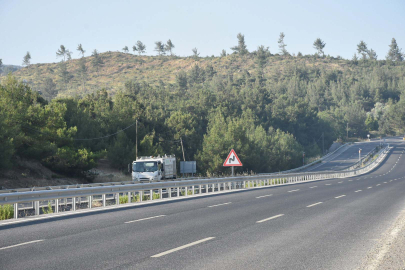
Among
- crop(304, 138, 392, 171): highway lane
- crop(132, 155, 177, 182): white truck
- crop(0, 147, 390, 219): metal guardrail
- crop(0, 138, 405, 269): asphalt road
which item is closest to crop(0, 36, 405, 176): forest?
crop(304, 138, 392, 171): highway lane

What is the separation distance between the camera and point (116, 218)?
45.8 feet

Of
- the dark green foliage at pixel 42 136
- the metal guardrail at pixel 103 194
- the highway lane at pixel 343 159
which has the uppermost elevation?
the dark green foliage at pixel 42 136

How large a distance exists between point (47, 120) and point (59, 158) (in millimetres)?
5122

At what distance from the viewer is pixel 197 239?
390 inches

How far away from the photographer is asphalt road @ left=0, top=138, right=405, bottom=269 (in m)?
7.64

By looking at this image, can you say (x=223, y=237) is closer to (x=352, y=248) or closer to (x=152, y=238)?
(x=152, y=238)

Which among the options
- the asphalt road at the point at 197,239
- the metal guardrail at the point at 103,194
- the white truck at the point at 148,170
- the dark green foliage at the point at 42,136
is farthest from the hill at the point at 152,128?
the asphalt road at the point at 197,239

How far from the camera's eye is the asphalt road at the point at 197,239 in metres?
7.64

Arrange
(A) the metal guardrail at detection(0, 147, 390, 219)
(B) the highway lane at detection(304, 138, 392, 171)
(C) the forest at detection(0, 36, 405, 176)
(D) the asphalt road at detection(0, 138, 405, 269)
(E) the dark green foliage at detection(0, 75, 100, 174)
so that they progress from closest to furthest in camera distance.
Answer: (D) the asphalt road at detection(0, 138, 405, 269), (A) the metal guardrail at detection(0, 147, 390, 219), (E) the dark green foliage at detection(0, 75, 100, 174), (C) the forest at detection(0, 36, 405, 176), (B) the highway lane at detection(304, 138, 392, 171)

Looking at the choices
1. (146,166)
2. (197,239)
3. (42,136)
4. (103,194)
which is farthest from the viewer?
(42,136)

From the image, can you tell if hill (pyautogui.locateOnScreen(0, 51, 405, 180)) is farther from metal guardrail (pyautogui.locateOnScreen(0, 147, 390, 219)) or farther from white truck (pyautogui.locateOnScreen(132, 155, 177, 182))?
metal guardrail (pyautogui.locateOnScreen(0, 147, 390, 219))

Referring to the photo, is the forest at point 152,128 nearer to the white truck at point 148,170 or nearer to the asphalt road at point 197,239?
the white truck at point 148,170

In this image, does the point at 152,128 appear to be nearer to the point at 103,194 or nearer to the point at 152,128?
the point at 152,128

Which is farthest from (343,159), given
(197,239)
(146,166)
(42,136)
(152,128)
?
(197,239)
